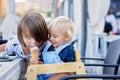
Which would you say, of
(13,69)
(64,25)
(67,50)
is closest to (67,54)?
(67,50)

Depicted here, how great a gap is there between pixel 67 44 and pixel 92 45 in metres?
3.49

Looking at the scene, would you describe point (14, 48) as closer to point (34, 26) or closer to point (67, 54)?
point (34, 26)

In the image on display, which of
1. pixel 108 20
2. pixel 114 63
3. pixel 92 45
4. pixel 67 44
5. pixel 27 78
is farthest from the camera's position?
pixel 108 20

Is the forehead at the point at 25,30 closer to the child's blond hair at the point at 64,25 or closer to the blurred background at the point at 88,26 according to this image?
the child's blond hair at the point at 64,25

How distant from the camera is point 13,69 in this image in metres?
1.52

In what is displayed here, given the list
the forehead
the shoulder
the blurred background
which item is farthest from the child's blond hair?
the blurred background

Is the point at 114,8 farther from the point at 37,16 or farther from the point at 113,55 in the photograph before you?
the point at 37,16

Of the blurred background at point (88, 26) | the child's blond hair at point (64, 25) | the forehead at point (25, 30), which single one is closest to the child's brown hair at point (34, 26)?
the forehead at point (25, 30)

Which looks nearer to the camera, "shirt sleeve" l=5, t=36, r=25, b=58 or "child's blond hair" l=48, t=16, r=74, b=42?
"shirt sleeve" l=5, t=36, r=25, b=58

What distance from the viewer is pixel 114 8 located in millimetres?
11000

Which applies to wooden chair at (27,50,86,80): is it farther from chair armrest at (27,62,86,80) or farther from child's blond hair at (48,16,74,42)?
child's blond hair at (48,16,74,42)

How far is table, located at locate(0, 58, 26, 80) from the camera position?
4.43 ft

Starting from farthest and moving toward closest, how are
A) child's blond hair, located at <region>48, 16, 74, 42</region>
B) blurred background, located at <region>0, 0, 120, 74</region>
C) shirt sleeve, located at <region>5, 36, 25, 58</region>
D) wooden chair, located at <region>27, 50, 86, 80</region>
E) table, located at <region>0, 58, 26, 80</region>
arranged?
blurred background, located at <region>0, 0, 120, 74</region> < child's blond hair, located at <region>48, 16, 74, 42</region> < shirt sleeve, located at <region>5, 36, 25, 58</region> < wooden chair, located at <region>27, 50, 86, 80</region> < table, located at <region>0, 58, 26, 80</region>

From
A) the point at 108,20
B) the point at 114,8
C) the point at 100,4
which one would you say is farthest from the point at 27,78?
the point at 114,8
